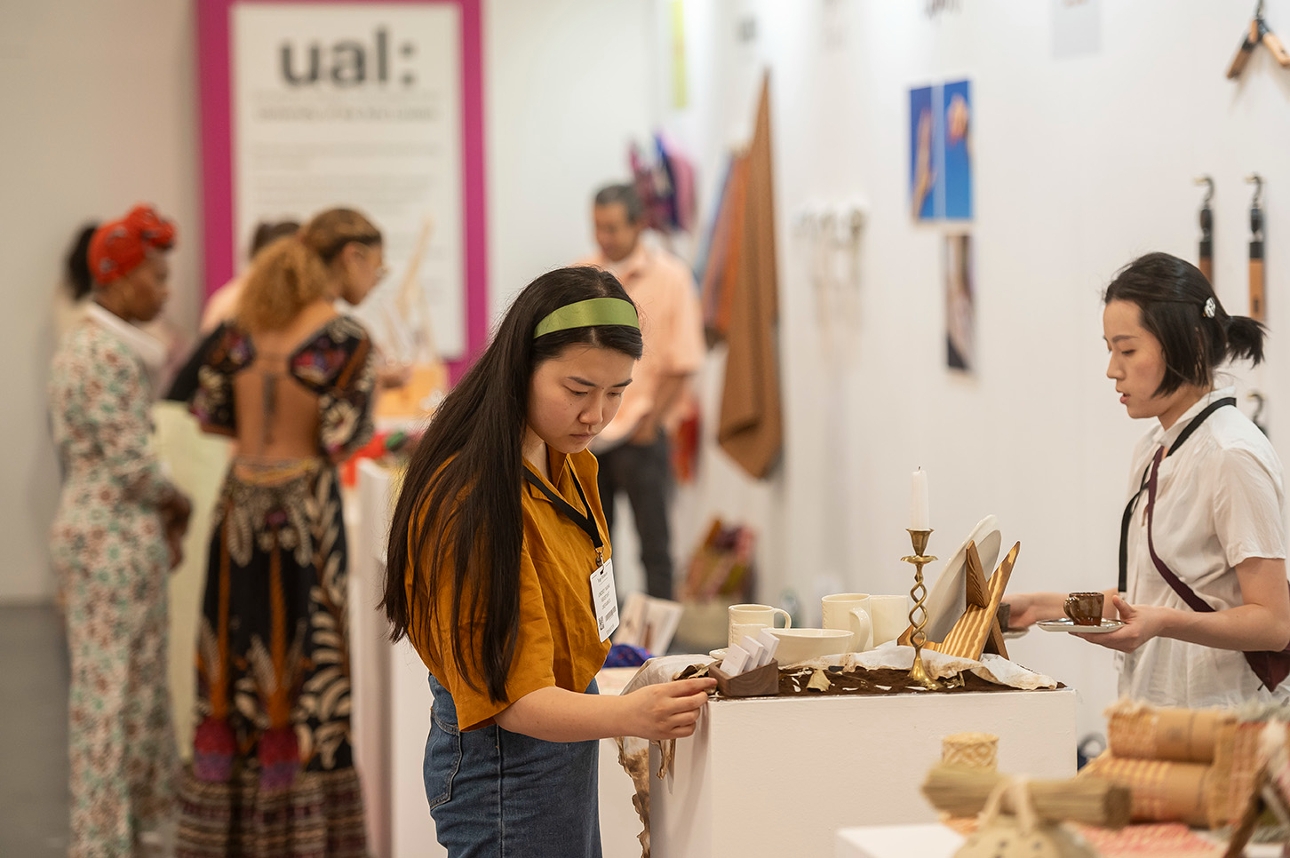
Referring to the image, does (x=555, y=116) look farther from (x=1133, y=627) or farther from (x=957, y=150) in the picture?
(x=1133, y=627)

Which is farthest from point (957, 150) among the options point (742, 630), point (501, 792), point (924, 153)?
point (501, 792)

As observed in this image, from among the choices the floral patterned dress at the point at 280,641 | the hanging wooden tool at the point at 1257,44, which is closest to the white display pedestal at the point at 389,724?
the floral patterned dress at the point at 280,641

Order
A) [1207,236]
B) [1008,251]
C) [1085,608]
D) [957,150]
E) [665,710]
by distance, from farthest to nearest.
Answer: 1. [957,150]
2. [1008,251]
3. [1207,236]
4. [1085,608]
5. [665,710]

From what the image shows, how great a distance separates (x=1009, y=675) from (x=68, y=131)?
23.4 feet

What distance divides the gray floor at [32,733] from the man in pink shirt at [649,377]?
7.52 feet

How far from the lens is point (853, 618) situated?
7.00 feet

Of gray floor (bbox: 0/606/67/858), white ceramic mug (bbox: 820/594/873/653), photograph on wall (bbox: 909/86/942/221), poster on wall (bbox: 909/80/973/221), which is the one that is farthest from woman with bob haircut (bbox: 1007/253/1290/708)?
gray floor (bbox: 0/606/67/858)

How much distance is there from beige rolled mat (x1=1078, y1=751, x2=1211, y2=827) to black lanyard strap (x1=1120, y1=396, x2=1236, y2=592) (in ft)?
3.05

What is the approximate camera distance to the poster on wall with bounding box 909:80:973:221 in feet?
13.6

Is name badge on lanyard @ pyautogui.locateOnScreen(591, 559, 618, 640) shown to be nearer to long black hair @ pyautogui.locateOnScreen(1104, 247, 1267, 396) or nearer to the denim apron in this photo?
the denim apron

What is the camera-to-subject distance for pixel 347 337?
3.96 meters

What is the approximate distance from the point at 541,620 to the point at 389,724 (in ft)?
7.67

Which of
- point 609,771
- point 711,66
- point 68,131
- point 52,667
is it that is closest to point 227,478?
point 609,771

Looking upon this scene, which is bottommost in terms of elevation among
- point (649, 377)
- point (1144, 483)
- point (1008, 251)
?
point (1144, 483)
